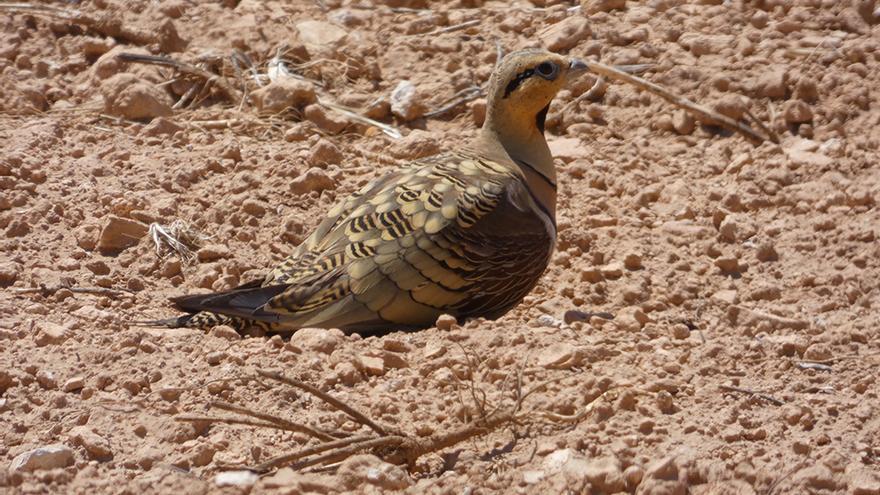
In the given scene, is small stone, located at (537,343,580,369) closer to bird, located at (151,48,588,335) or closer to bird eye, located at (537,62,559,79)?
bird, located at (151,48,588,335)

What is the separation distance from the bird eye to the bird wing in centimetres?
49

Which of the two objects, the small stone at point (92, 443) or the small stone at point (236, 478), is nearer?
the small stone at point (236, 478)

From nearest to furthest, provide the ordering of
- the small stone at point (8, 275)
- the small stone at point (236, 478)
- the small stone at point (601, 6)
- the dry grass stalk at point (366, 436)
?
the small stone at point (236, 478) → the dry grass stalk at point (366, 436) → the small stone at point (8, 275) → the small stone at point (601, 6)

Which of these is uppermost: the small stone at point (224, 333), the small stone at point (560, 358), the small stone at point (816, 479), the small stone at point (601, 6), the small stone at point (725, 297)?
the small stone at point (601, 6)

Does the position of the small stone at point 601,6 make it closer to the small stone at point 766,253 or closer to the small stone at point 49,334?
the small stone at point 766,253

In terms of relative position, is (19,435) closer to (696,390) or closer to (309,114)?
(696,390)

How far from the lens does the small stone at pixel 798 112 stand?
6.97 meters

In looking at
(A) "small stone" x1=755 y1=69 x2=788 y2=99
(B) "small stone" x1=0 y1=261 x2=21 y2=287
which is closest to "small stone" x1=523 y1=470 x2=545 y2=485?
(B) "small stone" x1=0 y1=261 x2=21 y2=287

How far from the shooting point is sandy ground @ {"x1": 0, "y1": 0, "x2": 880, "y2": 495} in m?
4.17

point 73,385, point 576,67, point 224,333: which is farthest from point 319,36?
point 73,385

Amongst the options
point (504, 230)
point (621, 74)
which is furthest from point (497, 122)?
point (621, 74)

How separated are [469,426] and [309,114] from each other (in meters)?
3.30

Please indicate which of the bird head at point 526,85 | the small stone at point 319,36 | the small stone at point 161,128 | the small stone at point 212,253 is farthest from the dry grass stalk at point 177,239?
the small stone at point 319,36

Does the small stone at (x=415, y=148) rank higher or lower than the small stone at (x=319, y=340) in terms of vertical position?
higher
